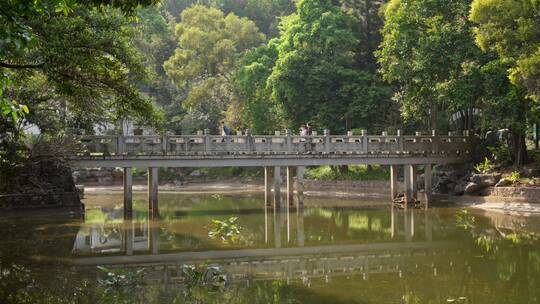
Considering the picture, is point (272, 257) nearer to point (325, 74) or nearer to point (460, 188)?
point (460, 188)

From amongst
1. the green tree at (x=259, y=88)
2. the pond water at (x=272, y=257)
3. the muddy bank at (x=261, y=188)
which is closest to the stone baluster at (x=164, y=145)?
the pond water at (x=272, y=257)

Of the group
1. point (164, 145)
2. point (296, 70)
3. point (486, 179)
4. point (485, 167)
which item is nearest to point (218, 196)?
point (296, 70)

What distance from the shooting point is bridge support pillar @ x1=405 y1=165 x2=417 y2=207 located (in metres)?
29.2

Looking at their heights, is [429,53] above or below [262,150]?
above

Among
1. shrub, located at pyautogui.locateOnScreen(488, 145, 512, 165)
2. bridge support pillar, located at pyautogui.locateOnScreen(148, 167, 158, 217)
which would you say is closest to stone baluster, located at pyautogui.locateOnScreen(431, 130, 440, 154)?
shrub, located at pyautogui.locateOnScreen(488, 145, 512, 165)

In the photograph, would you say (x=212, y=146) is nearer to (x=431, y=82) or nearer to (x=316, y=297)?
(x=431, y=82)

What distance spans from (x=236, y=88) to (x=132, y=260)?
2977 centimetres

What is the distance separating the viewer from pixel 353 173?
36844 millimetres

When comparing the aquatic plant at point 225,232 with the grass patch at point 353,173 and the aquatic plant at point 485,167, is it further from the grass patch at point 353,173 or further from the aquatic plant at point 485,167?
the grass patch at point 353,173

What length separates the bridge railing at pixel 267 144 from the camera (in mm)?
24422

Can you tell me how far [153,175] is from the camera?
2595cm

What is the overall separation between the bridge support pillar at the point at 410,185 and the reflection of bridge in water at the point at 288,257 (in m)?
8.84

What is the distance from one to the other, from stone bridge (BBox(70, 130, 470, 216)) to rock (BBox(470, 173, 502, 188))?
251 centimetres

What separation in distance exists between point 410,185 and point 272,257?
51.0 feet
